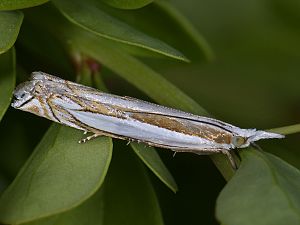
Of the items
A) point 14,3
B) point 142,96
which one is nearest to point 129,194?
point 14,3

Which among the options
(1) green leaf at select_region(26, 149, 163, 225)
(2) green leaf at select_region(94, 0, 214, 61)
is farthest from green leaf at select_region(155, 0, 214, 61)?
(1) green leaf at select_region(26, 149, 163, 225)

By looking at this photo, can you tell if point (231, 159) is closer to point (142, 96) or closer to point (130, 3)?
point (130, 3)

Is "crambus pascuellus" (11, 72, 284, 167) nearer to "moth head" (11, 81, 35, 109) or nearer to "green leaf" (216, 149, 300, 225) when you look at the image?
"moth head" (11, 81, 35, 109)

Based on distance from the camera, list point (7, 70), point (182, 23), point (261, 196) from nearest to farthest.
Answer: point (261, 196) < point (7, 70) < point (182, 23)

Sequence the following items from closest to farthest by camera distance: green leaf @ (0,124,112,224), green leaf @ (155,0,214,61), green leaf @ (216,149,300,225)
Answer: green leaf @ (216,149,300,225) < green leaf @ (0,124,112,224) < green leaf @ (155,0,214,61)

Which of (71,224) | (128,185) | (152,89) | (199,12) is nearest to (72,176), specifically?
(71,224)

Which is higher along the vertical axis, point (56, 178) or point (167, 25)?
point (167, 25)
